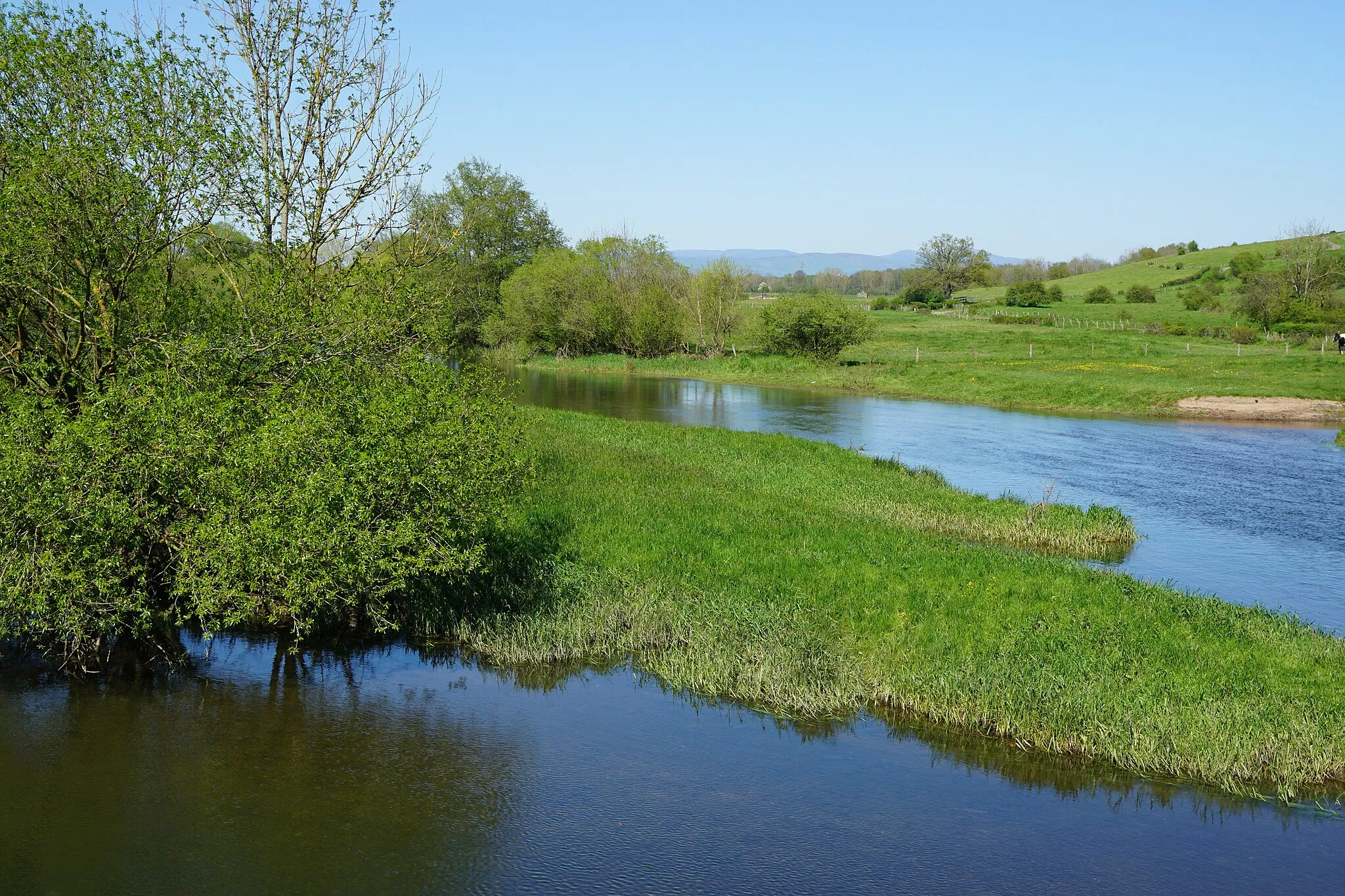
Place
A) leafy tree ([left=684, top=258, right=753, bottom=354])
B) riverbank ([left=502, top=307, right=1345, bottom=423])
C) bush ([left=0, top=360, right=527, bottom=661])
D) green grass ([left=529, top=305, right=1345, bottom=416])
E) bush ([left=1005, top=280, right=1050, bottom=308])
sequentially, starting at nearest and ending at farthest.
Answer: bush ([left=0, top=360, right=527, bottom=661]) → riverbank ([left=502, top=307, right=1345, bottom=423]) → green grass ([left=529, top=305, right=1345, bottom=416]) → leafy tree ([left=684, top=258, right=753, bottom=354]) → bush ([left=1005, top=280, right=1050, bottom=308])

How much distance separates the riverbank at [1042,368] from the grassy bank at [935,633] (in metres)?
39.1

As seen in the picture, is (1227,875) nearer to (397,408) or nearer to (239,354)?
(397,408)

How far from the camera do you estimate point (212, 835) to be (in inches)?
440

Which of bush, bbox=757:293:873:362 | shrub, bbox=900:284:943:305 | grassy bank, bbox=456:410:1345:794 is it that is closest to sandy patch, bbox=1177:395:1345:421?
bush, bbox=757:293:873:362

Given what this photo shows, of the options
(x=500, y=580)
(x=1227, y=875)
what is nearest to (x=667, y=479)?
(x=500, y=580)

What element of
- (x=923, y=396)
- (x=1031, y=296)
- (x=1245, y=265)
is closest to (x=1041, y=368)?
(x=923, y=396)

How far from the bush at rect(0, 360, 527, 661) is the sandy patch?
5047 centimetres

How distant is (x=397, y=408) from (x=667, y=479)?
1381cm

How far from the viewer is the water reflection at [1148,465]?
75.7ft

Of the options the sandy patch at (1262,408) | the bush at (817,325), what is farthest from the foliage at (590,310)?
the sandy patch at (1262,408)

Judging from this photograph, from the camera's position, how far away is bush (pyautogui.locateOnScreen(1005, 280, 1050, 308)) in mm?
124500

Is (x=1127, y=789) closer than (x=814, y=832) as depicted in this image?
No

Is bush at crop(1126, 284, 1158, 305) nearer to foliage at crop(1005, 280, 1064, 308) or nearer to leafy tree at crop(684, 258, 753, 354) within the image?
foliage at crop(1005, 280, 1064, 308)

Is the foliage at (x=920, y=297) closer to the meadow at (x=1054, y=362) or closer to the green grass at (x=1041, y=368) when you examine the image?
the meadow at (x=1054, y=362)
